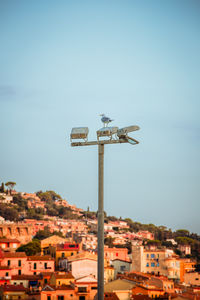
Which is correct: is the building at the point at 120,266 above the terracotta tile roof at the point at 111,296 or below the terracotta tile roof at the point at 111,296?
above

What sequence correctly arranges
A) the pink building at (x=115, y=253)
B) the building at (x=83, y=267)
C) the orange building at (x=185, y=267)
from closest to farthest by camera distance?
the building at (x=83, y=267) < the orange building at (x=185, y=267) < the pink building at (x=115, y=253)

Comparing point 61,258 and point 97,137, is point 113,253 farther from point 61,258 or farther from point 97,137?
point 97,137

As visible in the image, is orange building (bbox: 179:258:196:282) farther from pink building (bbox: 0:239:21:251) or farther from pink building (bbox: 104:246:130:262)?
pink building (bbox: 0:239:21:251)

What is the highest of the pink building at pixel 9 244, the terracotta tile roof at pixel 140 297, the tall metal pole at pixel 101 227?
the tall metal pole at pixel 101 227

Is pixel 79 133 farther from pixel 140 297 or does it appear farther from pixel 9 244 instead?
pixel 9 244

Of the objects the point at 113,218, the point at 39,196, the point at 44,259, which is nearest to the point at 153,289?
the point at 44,259

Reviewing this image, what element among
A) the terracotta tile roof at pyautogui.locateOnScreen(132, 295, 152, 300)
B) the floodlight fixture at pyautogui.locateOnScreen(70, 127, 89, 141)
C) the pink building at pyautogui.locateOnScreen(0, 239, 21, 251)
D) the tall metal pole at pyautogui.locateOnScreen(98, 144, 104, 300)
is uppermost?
the floodlight fixture at pyautogui.locateOnScreen(70, 127, 89, 141)

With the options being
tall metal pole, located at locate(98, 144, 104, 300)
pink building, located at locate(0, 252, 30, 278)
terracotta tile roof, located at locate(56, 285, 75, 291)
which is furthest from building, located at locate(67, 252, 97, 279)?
tall metal pole, located at locate(98, 144, 104, 300)

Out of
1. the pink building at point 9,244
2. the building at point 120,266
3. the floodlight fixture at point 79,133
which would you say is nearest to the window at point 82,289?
the building at point 120,266

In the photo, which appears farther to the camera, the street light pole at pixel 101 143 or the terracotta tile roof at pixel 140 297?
the terracotta tile roof at pixel 140 297

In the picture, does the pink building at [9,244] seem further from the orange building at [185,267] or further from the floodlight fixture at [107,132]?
the floodlight fixture at [107,132]

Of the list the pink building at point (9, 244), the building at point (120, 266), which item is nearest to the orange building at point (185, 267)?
the building at point (120, 266)

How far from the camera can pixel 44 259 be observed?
48.1 metres

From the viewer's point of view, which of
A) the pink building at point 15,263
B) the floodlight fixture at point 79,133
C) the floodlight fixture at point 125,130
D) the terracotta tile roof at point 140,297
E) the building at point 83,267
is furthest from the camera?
the building at point 83,267
